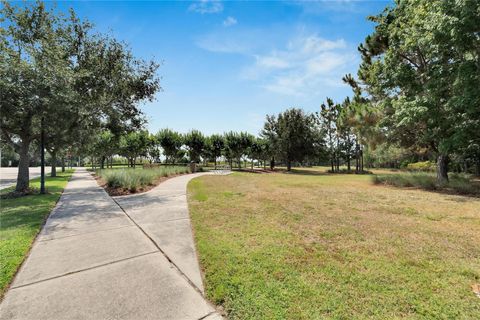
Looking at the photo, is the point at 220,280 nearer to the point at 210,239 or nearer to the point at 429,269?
the point at 210,239

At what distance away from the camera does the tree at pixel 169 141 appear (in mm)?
28864

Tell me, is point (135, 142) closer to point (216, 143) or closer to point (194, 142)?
point (194, 142)

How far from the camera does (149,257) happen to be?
3.45 m

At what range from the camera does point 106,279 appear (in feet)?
9.25

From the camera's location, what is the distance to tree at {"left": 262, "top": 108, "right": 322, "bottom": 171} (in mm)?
30844

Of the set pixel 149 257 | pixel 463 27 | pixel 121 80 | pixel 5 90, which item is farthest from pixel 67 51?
pixel 463 27

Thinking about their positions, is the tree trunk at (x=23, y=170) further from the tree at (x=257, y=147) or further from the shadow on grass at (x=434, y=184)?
the tree at (x=257, y=147)

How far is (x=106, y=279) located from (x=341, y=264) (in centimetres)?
330

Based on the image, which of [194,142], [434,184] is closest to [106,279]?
[434,184]

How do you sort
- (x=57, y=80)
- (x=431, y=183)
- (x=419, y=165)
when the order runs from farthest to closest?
(x=419, y=165)
(x=431, y=183)
(x=57, y=80)

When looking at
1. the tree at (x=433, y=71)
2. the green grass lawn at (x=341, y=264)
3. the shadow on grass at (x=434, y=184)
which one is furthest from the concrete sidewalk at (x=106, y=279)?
the shadow on grass at (x=434, y=184)

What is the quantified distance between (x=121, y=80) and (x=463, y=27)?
48.5ft

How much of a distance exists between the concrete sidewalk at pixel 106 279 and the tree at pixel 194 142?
25.0m

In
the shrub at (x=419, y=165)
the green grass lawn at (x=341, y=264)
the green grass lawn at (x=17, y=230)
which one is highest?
the shrub at (x=419, y=165)
